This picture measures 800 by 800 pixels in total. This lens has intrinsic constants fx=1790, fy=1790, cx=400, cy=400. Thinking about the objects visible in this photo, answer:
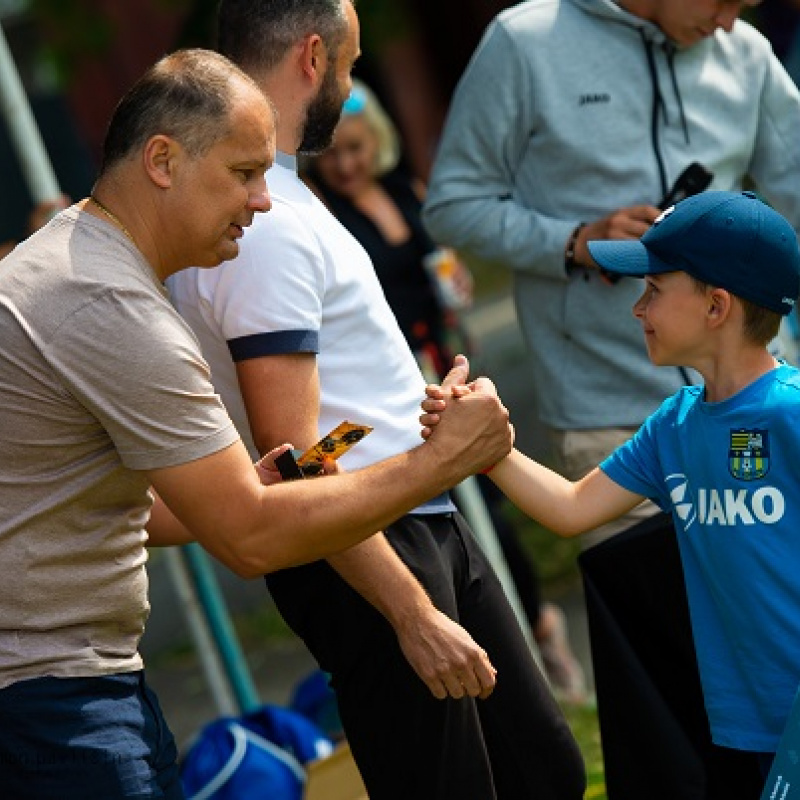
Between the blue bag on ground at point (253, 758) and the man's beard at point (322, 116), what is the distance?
6.07 ft

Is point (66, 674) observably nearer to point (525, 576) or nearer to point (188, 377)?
point (188, 377)

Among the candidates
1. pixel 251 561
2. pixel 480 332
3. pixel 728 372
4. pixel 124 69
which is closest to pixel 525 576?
pixel 728 372

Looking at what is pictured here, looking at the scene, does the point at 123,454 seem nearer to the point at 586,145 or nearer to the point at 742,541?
the point at 742,541

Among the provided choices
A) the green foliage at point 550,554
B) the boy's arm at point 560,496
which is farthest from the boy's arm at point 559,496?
the green foliage at point 550,554

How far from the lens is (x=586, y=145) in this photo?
4.18 m

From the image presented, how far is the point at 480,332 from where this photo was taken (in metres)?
13.1

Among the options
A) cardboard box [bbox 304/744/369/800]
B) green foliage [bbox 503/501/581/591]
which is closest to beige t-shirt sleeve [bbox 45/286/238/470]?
cardboard box [bbox 304/744/369/800]

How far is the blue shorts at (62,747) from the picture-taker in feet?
8.85

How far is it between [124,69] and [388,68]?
286 centimetres

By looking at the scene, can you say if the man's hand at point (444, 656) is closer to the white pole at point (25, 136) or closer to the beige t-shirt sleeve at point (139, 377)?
the beige t-shirt sleeve at point (139, 377)

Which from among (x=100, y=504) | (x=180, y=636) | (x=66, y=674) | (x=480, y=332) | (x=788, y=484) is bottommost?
(x=480, y=332)

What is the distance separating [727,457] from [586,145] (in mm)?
1203

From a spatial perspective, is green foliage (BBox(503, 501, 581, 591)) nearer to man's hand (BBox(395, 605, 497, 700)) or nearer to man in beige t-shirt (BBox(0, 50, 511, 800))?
man's hand (BBox(395, 605, 497, 700))

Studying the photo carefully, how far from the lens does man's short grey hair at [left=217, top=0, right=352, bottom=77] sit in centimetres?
329
